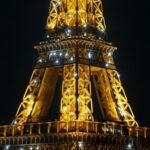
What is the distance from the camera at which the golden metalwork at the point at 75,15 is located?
247ft

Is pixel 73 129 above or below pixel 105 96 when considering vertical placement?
below

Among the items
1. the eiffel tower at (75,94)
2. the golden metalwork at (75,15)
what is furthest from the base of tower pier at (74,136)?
the golden metalwork at (75,15)

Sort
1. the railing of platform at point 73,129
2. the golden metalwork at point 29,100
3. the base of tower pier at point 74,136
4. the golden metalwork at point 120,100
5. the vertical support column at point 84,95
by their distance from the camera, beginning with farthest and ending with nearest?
the golden metalwork at point 120,100, the golden metalwork at point 29,100, the vertical support column at point 84,95, the railing of platform at point 73,129, the base of tower pier at point 74,136

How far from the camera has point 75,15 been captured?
247 feet

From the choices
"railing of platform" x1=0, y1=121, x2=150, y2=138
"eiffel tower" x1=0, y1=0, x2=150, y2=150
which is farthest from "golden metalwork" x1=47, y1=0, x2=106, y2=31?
"railing of platform" x1=0, y1=121, x2=150, y2=138

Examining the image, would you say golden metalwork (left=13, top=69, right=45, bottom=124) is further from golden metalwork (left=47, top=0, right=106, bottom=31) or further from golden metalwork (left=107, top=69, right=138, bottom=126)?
golden metalwork (left=107, top=69, right=138, bottom=126)

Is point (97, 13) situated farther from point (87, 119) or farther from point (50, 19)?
point (87, 119)

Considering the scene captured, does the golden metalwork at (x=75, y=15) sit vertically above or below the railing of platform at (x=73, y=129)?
above

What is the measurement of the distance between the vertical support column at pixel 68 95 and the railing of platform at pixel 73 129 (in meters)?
1.38

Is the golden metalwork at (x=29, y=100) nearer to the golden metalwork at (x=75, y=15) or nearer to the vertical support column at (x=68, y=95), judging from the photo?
the vertical support column at (x=68, y=95)

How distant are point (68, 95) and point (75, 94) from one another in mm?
791

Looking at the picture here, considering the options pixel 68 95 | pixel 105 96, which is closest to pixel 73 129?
pixel 68 95

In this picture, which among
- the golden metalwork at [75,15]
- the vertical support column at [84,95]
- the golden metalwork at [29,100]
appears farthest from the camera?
the golden metalwork at [75,15]

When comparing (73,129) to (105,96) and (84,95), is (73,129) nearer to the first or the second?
(84,95)
